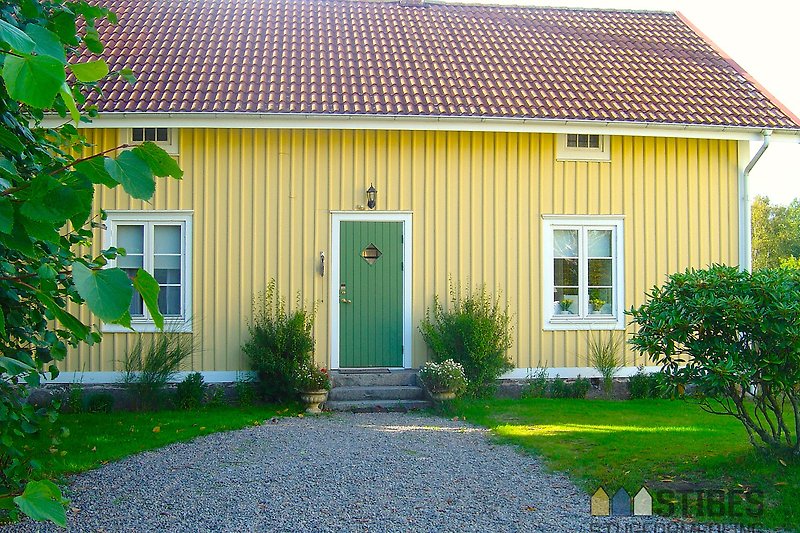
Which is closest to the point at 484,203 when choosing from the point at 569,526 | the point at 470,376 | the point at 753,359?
the point at 470,376

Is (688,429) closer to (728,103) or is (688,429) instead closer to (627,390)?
(627,390)

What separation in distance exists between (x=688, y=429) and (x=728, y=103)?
17.9ft

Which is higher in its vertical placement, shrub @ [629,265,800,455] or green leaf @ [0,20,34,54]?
green leaf @ [0,20,34,54]

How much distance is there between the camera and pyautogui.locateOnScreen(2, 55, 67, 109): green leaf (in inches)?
45.7

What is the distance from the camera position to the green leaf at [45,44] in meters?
1.27

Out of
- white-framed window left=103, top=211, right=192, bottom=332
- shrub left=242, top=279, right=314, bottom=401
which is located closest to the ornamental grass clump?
shrub left=242, top=279, right=314, bottom=401

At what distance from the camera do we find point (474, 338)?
10.7m

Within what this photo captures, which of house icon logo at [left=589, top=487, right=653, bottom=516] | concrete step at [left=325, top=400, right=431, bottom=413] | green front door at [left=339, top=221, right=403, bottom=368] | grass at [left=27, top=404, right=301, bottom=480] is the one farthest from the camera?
green front door at [left=339, top=221, right=403, bottom=368]

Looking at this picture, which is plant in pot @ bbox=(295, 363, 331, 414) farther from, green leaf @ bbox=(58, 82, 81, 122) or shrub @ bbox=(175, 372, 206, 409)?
green leaf @ bbox=(58, 82, 81, 122)

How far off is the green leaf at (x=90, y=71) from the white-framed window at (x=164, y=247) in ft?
32.4

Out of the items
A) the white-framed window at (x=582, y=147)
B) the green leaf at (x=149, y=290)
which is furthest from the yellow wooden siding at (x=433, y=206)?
the green leaf at (x=149, y=290)

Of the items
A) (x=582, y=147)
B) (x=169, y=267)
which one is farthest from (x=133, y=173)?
(x=582, y=147)

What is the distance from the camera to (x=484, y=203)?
1148cm

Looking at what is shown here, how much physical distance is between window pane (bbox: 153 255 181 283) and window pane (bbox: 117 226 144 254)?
304 mm
